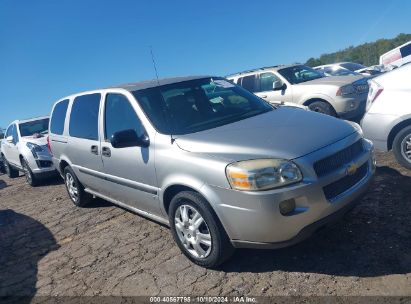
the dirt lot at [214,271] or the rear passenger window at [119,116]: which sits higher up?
the rear passenger window at [119,116]

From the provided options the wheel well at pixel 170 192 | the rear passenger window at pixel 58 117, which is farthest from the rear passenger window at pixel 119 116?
the rear passenger window at pixel 58 117

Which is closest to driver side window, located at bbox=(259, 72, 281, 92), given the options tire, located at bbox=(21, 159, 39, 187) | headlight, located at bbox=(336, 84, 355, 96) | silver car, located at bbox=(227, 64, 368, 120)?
silver car, located at bbox=(227, 64, 368, 120)

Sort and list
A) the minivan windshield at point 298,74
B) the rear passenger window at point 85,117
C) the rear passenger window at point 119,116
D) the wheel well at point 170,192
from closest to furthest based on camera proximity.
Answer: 1. the wheel well at point 170,192
2. the rear passenger window at point 119,116
3. the rear passenger window at point 85,117
4. the minivan windshield at point 298,74

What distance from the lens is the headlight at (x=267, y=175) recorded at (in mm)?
3021

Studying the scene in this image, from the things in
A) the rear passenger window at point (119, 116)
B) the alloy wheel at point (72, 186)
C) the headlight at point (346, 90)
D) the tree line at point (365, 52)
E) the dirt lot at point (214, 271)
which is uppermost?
the rear passenger window at point (119, 116)

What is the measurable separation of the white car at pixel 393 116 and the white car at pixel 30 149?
7.24 m

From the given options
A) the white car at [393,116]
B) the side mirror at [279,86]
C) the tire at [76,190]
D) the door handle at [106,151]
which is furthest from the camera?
the side mirror at [279,86]

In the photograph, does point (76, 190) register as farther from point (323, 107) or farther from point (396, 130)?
point (323, 107)

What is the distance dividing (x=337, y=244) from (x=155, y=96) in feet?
8.19

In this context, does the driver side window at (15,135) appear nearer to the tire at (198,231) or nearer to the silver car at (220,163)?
the silver car at (220,163)

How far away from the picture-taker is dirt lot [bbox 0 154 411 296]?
10.4 ft

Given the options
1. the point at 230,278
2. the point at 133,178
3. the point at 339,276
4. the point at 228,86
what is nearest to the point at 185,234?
the point at 230,278

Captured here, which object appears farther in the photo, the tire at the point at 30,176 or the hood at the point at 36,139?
the tire at the point at 30,176

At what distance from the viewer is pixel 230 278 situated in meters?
3.42
